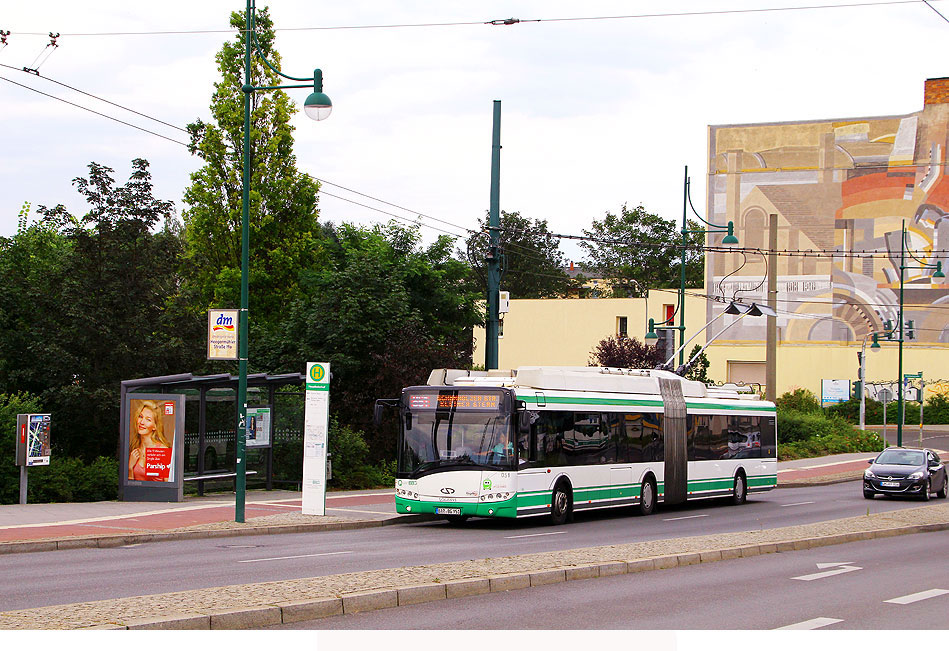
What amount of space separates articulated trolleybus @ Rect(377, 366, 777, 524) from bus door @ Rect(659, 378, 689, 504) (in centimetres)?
4

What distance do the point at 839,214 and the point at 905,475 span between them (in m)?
42.4

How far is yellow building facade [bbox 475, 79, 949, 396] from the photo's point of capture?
68.4 m

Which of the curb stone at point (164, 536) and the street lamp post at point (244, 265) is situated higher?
the street lamp post at point (244, 265)

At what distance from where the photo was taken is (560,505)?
22547 millimetres

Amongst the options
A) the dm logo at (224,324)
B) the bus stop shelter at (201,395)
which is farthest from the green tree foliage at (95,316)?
the dm logo at (224,324)

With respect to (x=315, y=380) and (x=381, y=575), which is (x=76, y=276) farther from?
(x=381, y=575)

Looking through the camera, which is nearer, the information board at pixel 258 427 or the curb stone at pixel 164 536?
the curb stone at pixel 164 536

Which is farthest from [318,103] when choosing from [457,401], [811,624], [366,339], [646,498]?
[811,624]

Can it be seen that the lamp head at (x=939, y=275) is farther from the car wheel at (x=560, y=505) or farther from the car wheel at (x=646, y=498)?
the car wheel at (x=560, y=505)

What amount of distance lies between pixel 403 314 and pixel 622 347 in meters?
23.2

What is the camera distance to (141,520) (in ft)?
67.1

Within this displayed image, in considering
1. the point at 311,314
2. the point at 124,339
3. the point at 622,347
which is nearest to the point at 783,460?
the point at 622,347

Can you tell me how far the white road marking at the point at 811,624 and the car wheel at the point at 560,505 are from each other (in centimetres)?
1190

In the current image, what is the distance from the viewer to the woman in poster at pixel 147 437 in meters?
23.5
